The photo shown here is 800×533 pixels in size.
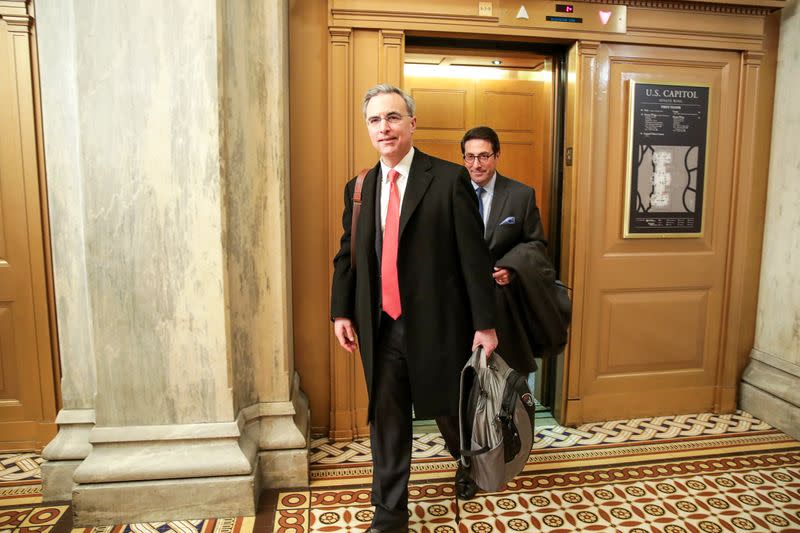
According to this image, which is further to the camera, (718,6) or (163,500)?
(718,6)

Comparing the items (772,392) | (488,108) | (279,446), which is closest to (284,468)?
(279,446)

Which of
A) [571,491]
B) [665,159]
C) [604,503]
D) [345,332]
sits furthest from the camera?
[665,159]

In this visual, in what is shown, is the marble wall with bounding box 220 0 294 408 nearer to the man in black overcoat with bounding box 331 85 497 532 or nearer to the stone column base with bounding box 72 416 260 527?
the stone column base with bounding box 72 416 260 527

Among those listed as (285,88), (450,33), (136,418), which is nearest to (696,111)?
(450,33)

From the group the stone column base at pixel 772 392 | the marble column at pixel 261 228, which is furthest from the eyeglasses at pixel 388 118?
the stone column base at pixel 772 392

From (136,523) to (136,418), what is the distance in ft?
1.58

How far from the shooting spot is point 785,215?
3.44 m

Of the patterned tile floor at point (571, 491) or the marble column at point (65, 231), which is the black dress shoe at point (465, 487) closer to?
the patterned tile floor at point (571, 491)

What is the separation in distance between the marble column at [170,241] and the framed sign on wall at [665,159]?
7.29 ft

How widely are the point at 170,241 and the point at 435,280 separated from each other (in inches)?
49.3

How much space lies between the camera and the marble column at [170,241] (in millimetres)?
2334

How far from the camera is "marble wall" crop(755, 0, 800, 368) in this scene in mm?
3355

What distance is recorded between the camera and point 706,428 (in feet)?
11.2

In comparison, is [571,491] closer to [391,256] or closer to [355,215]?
[391,256]
